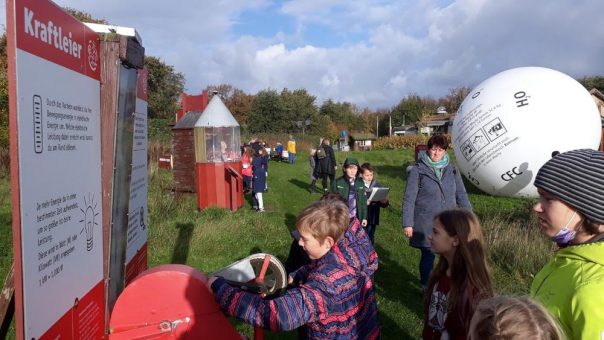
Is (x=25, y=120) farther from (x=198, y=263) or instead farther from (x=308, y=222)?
(x=198, y=263)

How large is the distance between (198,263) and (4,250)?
2850 millimetres

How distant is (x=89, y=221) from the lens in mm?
2564

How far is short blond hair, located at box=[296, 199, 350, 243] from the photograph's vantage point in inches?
107

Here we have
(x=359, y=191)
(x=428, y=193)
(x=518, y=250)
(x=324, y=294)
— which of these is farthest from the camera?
(x=359, y=191)

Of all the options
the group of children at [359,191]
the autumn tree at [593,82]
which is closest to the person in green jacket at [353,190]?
the group of children at [359,191]

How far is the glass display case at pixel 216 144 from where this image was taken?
11.9 metres

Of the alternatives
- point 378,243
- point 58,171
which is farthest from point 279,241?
point 58,171

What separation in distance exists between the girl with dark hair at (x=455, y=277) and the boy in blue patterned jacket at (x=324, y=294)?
0.39 meters

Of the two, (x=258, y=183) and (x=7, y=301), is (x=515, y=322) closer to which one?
(x=7, y=301)

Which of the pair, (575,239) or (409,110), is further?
(409,110)

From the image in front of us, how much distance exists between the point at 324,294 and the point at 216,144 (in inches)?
389

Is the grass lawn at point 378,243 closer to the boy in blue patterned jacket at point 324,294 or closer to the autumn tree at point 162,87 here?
the boy in blue patterned jacket at point 324,294

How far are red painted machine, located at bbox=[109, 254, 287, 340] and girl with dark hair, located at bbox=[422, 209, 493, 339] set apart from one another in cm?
109

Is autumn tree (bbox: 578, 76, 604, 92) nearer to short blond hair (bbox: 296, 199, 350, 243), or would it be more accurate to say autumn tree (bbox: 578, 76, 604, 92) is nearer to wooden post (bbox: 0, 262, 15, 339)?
short blond hair (bbox: 296, 199, 350, 243)
